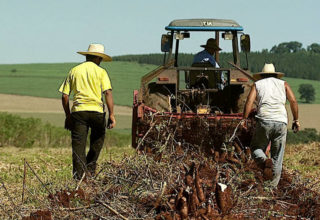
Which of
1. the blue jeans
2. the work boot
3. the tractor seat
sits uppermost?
the tractor seat

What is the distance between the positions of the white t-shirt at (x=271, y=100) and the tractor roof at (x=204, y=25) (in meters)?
2.64

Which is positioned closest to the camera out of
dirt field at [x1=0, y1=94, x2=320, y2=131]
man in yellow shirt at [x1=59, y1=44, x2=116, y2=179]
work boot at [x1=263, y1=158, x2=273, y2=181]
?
work boot at [x1=263, y1=158, x2=273, y2=181]

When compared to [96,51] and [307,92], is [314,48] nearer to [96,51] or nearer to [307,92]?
[307,92]

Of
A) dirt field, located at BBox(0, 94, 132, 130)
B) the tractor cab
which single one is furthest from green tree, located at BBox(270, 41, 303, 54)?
the tractor cab

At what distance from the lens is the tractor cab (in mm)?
10055

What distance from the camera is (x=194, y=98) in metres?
10.4

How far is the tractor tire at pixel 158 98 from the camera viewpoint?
32.6ft

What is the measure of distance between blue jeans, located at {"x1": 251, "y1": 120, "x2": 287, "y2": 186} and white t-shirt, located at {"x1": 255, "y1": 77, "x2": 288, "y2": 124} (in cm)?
7

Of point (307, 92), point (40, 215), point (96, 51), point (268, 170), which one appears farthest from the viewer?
point (307, 92)

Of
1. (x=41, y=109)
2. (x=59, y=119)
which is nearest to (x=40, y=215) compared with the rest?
(x=59, y=119)

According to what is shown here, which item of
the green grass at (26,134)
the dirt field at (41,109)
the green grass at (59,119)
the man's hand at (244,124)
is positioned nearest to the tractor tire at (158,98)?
the man's hand at (244,124)

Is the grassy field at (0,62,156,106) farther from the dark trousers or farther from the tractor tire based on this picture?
the dark trousers

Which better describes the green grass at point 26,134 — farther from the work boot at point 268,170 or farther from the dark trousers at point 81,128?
the work boot at point 268,170

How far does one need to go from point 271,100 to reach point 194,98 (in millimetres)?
2651
